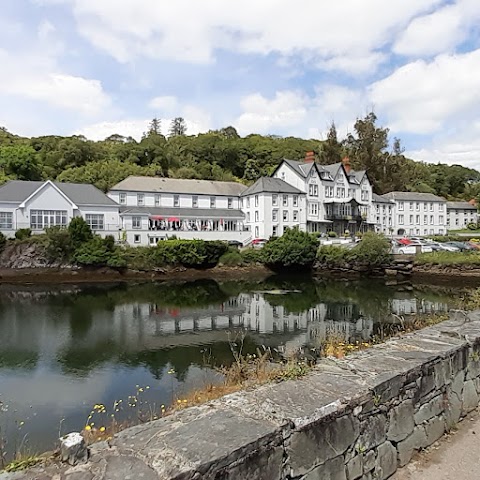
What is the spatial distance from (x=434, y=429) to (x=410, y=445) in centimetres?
53

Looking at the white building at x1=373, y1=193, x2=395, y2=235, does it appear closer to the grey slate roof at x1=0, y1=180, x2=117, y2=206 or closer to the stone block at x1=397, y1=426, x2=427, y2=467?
the grey slate roof at x1=0, y1=180, x2=117, y2=206

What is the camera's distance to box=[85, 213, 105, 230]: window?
4819 cm

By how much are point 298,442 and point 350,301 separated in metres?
27.0

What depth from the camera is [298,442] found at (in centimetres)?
319

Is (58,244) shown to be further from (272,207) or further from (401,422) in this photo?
(401,422)

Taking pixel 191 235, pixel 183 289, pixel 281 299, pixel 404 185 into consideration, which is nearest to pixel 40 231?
pixel 191 235

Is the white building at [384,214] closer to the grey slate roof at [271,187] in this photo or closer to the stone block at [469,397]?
the grey slate roof at [271,187]

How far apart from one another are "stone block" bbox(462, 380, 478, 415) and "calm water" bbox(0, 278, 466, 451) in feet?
22.2

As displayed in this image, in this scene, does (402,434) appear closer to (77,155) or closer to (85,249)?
(85,249)

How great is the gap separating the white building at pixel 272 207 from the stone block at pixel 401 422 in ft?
167

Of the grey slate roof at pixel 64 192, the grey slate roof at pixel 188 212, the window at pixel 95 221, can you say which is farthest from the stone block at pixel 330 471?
the grey slate roof at pixel 188 212

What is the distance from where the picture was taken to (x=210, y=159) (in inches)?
3627

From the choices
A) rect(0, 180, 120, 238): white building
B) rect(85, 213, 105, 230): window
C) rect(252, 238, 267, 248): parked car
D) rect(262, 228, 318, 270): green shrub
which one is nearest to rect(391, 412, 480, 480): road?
rect(262, 228, 318, 270): green shrub

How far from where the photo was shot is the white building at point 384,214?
67.7 m
